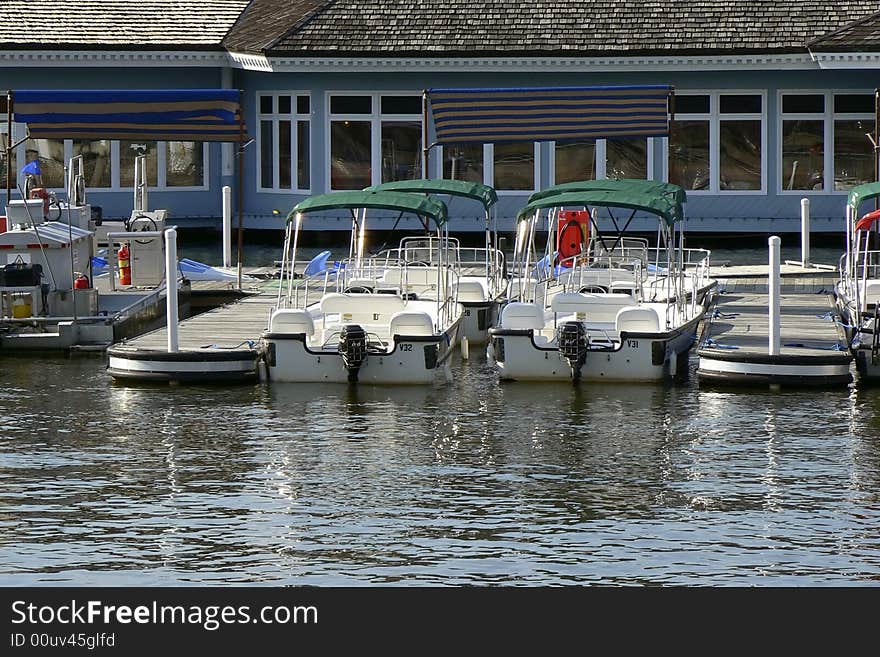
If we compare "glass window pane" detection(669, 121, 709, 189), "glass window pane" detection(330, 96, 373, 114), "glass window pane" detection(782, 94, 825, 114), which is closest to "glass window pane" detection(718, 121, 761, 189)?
"glass window pane" detection(669, 121, 709, 189)

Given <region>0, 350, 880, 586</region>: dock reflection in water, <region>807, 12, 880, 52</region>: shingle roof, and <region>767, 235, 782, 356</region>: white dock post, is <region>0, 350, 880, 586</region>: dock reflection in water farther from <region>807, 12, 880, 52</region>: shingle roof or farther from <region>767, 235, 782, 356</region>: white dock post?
<region>807, 12, 880, 52</region>: shingle roof

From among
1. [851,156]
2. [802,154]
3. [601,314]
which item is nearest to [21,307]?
[601,314]

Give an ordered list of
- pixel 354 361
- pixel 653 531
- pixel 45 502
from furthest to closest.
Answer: pixel 354 361
pixel 45 502
pixel 653 531

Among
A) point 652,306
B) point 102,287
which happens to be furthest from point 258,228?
point 652,306

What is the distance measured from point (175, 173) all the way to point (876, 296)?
1929 centimetres

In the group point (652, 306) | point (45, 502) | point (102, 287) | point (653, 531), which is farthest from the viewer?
point (102, 287)

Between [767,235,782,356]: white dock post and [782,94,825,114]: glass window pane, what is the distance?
661 inches

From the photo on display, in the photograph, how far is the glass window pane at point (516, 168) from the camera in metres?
38.9

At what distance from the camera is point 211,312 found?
27203 millimetres

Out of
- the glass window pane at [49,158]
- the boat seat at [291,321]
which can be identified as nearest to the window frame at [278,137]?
the glass window pane at [49,158]

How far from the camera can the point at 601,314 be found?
2423 cm

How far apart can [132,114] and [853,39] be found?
49.5 ft

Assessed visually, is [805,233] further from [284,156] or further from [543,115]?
[284,156]

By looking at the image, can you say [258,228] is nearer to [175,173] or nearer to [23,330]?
[175,173]
